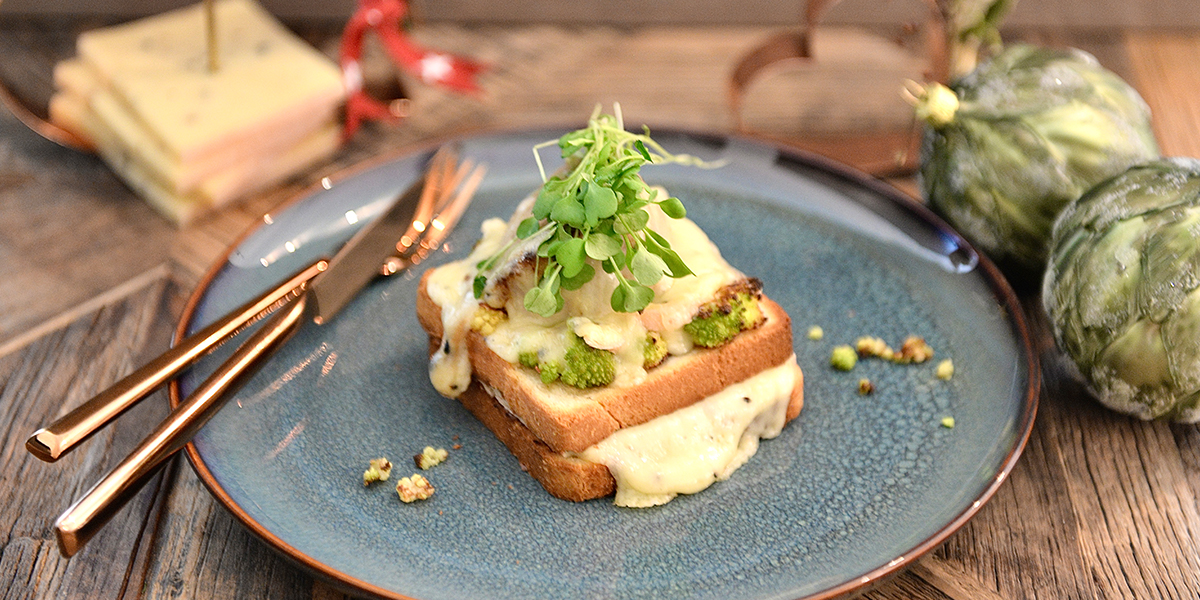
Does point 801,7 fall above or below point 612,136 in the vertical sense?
below

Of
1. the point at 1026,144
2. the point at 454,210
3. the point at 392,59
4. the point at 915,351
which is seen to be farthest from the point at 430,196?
the point at 1026,144

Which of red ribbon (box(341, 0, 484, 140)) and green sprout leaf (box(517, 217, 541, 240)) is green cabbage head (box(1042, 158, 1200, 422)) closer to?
green sprout leaf (box(517, 217, 541, 240))

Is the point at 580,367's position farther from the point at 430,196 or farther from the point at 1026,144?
the point at 1026,144

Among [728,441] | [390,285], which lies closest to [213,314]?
[390,285]

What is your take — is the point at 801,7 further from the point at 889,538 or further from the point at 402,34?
the point at 889,538

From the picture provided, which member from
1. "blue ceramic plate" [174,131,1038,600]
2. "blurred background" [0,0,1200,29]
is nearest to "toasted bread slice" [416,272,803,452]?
"blue ceramic plate" [174,131,1038,600]

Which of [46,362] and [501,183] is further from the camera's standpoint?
[501,183]

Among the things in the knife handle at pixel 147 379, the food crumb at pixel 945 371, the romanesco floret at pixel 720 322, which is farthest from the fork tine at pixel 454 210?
the food crumb at pixel 945 371
